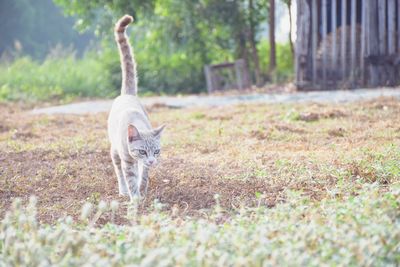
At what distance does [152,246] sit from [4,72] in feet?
55.4

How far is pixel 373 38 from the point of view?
14.4m

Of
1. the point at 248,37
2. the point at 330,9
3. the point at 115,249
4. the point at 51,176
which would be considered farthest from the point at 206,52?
the point at 115,249

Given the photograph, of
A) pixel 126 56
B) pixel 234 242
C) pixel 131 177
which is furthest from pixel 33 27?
pixel 234 242

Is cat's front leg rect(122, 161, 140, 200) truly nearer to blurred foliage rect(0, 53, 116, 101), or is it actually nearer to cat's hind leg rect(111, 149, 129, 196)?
cat's hind leg rect(111, 149, 129, 196)

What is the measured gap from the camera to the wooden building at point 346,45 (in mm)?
14273

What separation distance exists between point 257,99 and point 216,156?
5.94 metres

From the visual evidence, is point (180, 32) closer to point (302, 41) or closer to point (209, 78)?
point (209, 78)

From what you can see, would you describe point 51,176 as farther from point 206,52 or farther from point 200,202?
point 206,52

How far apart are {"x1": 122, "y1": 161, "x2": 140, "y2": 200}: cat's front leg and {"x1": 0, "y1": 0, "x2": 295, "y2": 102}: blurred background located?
1119cm

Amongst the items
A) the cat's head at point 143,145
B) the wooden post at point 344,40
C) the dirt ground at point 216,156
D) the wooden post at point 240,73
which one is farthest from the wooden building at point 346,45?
the cat's head at point 143,145

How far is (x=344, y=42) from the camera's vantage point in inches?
581

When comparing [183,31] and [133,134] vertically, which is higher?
[183,31]

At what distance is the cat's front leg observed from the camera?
244 inches

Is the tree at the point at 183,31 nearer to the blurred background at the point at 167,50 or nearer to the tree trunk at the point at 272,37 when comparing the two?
the blurred background at the point at 167,50
